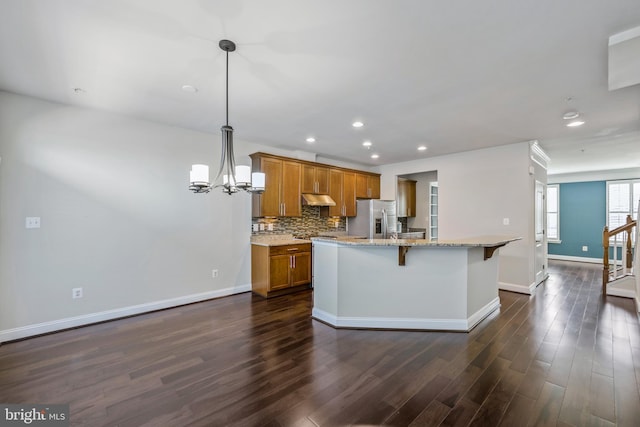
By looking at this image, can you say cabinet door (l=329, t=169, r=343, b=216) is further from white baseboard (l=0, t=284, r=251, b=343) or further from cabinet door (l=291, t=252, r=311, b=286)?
white baseboard (l=0, t=284, r=251, b=343)

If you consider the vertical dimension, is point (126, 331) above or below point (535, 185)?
below

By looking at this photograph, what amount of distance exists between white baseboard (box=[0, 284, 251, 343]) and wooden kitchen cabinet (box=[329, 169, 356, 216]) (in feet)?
8.69

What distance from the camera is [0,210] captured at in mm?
2861

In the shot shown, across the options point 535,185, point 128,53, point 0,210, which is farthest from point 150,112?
point 535,185

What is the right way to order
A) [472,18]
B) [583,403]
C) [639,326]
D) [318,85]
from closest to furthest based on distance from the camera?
[472,18] → [583,403] → [318,85] → [639,326]

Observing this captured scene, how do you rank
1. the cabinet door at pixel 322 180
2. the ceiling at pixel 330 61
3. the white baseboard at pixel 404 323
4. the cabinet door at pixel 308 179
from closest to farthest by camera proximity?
the ceiling at pixel 330 61
the white baseboard at pixel 404 323
the cabinet door at pixel 308 179
the cabinet door at pixel 322 180

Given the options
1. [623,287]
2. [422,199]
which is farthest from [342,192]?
[623,287]

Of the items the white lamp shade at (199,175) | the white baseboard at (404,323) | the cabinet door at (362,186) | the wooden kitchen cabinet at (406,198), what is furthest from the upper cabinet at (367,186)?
the white lamp shade at (199,175)

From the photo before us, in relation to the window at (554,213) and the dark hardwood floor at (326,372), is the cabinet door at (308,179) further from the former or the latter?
the window at (554,213)

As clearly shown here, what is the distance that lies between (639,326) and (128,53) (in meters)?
6.07

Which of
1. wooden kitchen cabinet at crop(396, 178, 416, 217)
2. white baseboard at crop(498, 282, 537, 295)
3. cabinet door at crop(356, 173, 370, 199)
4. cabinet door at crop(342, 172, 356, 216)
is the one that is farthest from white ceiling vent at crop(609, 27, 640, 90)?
wooden kitchen cabinet at crop(396, 178, 416, 217)

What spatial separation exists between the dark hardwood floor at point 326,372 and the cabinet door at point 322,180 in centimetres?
271

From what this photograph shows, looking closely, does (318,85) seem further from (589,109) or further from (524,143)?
(524,143)

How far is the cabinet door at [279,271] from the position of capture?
14.5ft
